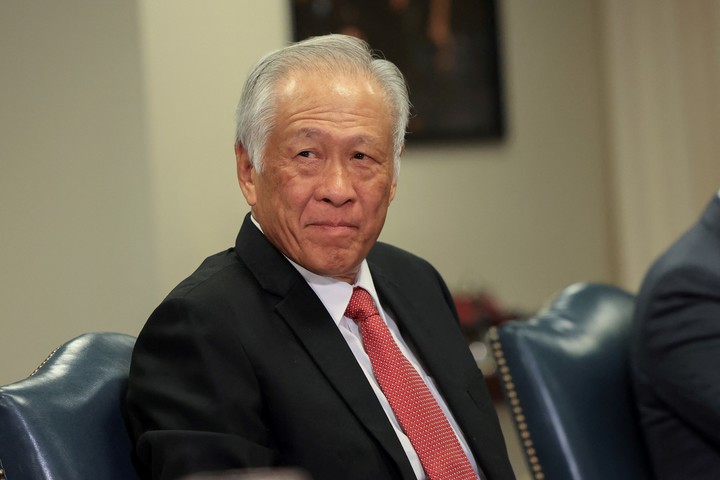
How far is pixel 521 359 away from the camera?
2014 millimetres

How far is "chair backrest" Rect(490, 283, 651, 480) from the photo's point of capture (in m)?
1.98

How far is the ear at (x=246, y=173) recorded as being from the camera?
Result: 1852 millimetres

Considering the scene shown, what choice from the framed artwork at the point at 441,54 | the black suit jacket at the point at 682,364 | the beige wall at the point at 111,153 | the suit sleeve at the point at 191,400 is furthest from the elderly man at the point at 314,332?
the framed artwork at the point at 441,54

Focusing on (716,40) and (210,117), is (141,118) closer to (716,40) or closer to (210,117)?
(210,117)

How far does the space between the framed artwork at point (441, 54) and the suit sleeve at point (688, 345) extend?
8.53ft

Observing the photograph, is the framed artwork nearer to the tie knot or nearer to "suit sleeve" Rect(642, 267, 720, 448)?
"suit sleeve" Rect(642, 267, 720, 448)

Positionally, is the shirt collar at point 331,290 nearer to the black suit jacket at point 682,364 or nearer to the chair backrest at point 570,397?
the chair backrest at point 570,397

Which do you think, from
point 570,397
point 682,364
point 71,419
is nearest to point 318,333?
point 71,419

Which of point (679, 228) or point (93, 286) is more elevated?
point (93, 286)

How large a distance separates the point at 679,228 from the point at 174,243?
8.85 feet

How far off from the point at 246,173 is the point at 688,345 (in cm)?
93

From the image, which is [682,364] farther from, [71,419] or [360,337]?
[71,419]

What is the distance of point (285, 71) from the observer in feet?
5.79

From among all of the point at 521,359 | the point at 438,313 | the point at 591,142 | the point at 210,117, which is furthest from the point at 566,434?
the point at 591,142
